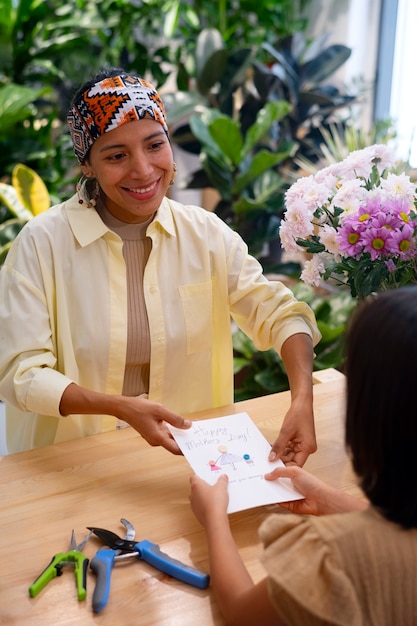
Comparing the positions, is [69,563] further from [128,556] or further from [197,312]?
[197,312]

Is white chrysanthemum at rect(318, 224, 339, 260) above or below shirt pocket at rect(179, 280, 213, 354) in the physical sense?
above

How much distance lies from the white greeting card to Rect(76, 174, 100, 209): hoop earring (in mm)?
662

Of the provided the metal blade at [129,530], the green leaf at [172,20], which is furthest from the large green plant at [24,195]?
the metal blade at [129,530]

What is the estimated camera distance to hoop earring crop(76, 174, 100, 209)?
1791 millimetres

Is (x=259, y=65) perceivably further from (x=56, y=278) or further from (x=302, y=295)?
(x=56, y=278)

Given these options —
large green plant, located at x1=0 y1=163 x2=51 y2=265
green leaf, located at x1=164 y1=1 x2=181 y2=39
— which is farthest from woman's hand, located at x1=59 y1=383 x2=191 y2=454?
green leaf, located at x1=164 y1=1 x2=181 y2=39

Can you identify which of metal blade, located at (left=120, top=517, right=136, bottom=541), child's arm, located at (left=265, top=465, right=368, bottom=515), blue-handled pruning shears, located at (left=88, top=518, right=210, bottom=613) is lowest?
metal blade, located at (left=120, top=517, right=136, bottom=541)

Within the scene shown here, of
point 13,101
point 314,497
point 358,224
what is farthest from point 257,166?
point 314,497

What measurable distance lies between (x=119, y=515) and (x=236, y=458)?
246mm

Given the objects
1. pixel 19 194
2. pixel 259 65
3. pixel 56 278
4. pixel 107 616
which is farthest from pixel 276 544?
pixel 259 65

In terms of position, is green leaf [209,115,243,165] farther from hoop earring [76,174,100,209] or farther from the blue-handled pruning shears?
the blue-handled pruning shears

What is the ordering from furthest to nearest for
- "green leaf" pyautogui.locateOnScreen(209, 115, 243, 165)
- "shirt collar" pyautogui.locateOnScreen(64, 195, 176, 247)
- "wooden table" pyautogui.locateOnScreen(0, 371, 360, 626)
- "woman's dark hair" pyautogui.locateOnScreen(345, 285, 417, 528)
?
"green leaf" pyautogui.locateOnScreen(209, 115, 243, 165), "shirt collar" pyautogui.locateOnScreen(64, 195, 176, 247), "wooden table" pyautogui.locateOnScreen(0, 371, 360, 626), "woman's dark hair" pyautogui.locateOnScreen(345, 285, 417, 528)

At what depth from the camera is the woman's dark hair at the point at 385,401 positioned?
0.79 metres

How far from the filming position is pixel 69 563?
3.77 feet
